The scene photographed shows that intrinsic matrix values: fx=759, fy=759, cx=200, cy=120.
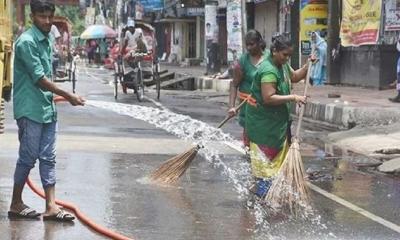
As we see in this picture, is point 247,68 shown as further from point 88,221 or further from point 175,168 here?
point 88,221

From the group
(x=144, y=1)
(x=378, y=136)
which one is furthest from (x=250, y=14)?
(x=378, y=136)

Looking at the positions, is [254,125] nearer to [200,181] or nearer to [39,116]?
[200,181]

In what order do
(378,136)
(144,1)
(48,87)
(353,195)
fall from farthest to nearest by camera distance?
(144,1)
(378,136)
(353,195)
(48,87)

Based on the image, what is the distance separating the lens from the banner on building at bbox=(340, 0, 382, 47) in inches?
798

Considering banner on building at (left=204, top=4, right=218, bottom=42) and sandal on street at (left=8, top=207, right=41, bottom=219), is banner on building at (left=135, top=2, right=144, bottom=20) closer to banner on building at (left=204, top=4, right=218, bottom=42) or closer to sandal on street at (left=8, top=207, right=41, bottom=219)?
banner on building at (left=204, top=4, right=218, bottom=42)

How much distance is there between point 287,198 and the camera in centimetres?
697

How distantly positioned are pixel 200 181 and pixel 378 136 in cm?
478

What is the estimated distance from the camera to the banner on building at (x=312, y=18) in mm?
24469

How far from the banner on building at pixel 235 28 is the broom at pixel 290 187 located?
18997 millimetres

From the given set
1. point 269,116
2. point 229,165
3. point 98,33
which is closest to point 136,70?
point 229,165

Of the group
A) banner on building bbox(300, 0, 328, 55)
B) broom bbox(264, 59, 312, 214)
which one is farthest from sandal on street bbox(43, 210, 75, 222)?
banner on building bbox(300, 0, 328, 55)

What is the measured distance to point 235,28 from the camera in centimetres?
2641

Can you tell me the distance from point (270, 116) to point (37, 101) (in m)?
2.26

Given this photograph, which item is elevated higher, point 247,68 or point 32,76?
point 32,76
